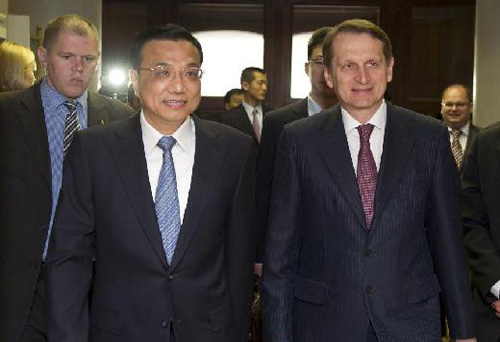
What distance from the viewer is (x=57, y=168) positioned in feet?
11.5

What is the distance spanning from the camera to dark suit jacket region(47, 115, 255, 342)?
273cm

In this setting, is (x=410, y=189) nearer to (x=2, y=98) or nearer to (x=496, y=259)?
(x=496, y=259)

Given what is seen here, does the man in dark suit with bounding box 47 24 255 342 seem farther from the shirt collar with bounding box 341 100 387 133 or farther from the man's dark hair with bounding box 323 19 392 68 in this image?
the man's dark hair with bounding box 323 19 392 68

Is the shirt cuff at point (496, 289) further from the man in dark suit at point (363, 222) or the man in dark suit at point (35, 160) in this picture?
the man in dark suit at point (35, 160)

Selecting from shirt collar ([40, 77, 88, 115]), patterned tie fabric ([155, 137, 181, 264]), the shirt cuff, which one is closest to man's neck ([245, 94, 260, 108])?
shirt collar ([40, 77, 88, 115])

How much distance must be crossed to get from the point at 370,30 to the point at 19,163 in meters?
1.45

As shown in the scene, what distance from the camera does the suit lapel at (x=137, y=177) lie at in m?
2.73

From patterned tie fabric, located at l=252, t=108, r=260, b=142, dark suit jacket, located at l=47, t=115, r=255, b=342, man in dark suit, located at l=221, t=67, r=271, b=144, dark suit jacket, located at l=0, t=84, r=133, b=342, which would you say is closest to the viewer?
dark suit jacket, located at l=47, t=115, r=255, b=342

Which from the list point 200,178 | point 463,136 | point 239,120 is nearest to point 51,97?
point 200,178

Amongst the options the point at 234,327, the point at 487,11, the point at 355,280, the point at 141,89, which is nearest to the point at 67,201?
the point at 141,89

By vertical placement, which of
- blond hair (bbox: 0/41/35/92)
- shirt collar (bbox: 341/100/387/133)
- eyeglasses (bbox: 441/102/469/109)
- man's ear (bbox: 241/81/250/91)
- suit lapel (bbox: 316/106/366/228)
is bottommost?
suit lapel (bbox: 316/106/366/228)

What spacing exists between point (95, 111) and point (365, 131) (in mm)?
1305

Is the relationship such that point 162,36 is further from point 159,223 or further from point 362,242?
point 362,242

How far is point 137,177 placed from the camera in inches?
110
